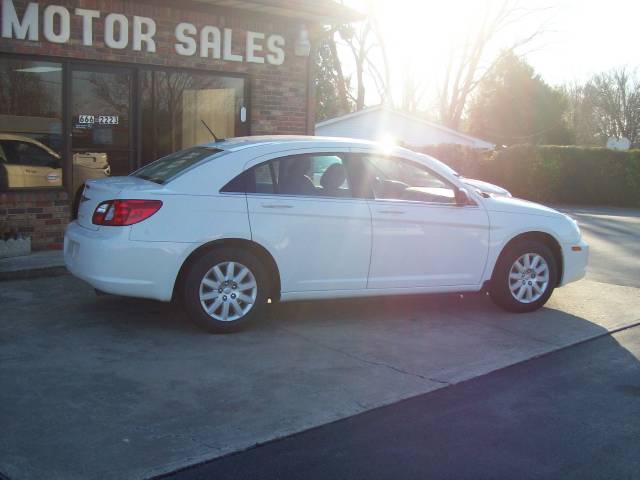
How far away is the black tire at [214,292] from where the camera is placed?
6.32 meters

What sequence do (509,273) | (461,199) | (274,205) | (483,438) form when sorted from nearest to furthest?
1. (483,438)
2. (274,205)
3. (461,199)
4. (509,273)

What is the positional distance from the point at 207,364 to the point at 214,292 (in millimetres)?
841

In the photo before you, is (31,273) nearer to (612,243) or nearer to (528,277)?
(528,277)

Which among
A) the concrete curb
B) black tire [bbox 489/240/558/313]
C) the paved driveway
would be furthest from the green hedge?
the concrete curb

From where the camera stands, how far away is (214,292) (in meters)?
6.40

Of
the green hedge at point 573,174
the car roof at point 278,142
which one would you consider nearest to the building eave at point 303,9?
the car roof at point 278,142

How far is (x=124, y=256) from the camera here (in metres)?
6.18

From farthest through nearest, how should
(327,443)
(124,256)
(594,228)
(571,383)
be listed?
(594,228)
(124,256)
(571,383)
(327,443)

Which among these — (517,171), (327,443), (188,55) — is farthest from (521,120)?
(327,443)

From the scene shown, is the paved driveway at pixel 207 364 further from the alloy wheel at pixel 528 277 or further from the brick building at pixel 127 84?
the brick building at pixel 127 84

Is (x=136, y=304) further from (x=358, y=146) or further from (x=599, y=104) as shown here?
(x=599, y=104)

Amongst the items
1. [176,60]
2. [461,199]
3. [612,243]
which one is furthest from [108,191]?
[612,243]

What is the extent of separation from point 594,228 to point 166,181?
12.2 metres

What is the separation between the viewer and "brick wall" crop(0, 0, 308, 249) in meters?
9.76
